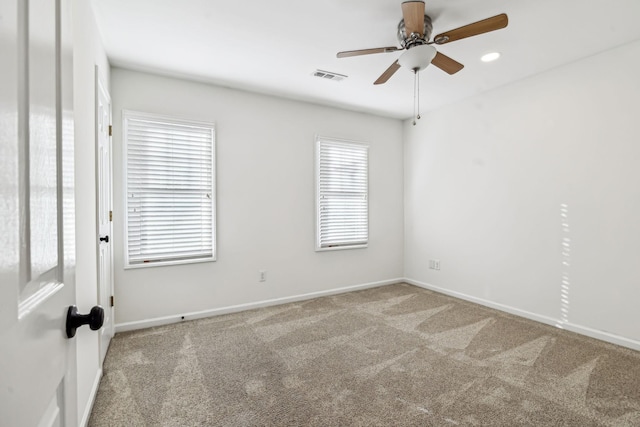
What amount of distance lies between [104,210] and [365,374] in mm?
2530

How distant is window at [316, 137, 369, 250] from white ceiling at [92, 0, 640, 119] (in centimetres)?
105

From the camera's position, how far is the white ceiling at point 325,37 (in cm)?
233

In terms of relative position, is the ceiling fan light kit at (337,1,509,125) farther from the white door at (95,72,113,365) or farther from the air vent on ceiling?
the white door at (95,72,113,365)

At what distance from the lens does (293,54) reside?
3.01 meters

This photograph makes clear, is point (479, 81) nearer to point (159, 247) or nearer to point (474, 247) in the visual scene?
point (474, 247)

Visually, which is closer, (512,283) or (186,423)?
(186,423)

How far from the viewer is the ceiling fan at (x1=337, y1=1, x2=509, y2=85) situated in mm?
2055

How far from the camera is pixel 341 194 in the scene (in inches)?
183

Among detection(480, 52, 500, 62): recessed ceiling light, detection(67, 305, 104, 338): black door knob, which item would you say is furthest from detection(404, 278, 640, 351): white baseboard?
detection(67, 305, 104, 338): black door knob

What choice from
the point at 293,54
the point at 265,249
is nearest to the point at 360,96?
the point at 293,54

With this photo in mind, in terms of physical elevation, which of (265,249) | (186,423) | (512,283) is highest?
(265,249)

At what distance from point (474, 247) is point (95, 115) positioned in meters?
4.25

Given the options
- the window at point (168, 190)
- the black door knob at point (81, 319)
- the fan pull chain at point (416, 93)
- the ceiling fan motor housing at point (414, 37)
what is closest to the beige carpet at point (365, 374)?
the window at point (168, 190)

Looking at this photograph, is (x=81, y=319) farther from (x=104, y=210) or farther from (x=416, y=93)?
(x=416, y=93)
